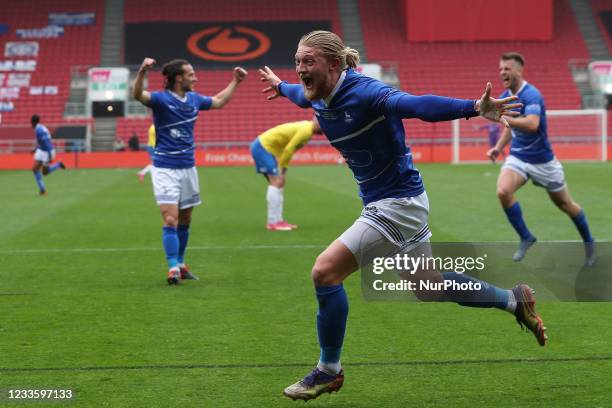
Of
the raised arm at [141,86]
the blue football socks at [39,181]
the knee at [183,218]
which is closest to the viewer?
the raised arm at [141,86]

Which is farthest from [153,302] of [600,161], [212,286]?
[600,161]

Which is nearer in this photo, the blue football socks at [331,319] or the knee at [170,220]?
the blue football socks at [331,319]

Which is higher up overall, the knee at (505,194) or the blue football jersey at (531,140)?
the blue football jersey at (531,140)

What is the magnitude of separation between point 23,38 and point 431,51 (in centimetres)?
2101

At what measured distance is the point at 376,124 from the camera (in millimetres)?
5020

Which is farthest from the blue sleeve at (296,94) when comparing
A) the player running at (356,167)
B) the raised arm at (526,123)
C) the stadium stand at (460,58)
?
the stadium stand at (460,58)

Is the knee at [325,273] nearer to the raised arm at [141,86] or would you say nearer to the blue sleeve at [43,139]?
the raised arm at [141,86]

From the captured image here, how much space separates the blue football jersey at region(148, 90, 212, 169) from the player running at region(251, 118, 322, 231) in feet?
16.7

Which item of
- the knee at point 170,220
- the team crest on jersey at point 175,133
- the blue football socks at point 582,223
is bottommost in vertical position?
the blue football socks at point 582,223

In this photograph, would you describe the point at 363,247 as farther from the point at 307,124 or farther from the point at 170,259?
the point at 307,124

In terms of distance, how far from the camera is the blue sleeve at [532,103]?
32.6 feet

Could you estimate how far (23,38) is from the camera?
49438 millimetres

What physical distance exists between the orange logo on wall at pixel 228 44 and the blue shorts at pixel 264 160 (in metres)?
34.6

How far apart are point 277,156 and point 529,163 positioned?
546cm
